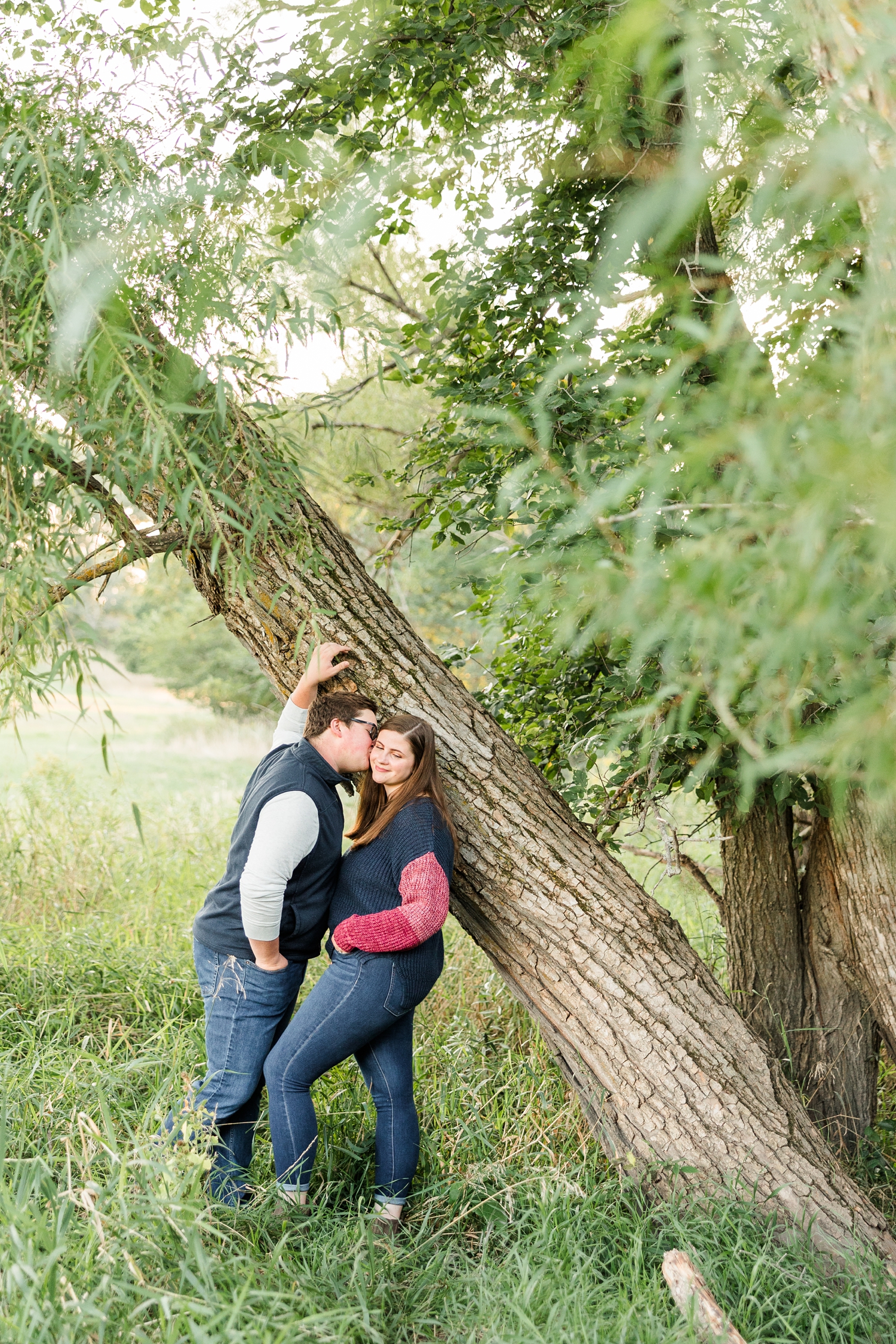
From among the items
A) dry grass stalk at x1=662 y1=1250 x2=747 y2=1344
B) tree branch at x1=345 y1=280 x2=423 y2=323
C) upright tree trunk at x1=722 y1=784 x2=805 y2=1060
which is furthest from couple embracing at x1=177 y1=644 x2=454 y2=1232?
tree branch at x1=345 y1=280 x2=423 y2=323

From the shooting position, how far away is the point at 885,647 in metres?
1.93

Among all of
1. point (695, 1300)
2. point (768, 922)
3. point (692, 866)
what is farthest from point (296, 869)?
point (768, 922)

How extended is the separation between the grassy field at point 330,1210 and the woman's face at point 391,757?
0.79 metres

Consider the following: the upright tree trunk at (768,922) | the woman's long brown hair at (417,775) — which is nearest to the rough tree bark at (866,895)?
the upright tree trunk at (768,922)

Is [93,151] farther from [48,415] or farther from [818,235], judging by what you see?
[818,235]

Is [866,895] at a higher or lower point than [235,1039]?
lower

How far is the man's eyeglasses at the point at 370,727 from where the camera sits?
9.67 ft

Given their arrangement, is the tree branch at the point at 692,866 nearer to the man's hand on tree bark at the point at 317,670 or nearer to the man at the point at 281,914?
the man at the point at 281,914

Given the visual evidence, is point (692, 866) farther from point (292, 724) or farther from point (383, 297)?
point (383, 297)

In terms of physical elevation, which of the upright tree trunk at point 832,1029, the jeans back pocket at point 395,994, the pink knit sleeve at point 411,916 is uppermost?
the pink knit sleeve at point 411,916

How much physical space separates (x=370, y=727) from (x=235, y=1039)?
110 centimetres

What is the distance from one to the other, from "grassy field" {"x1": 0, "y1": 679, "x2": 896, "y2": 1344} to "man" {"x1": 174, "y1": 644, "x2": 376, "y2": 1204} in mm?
183

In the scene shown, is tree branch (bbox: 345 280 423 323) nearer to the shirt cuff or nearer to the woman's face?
the shirt cuff

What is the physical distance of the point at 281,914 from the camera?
2.84m
